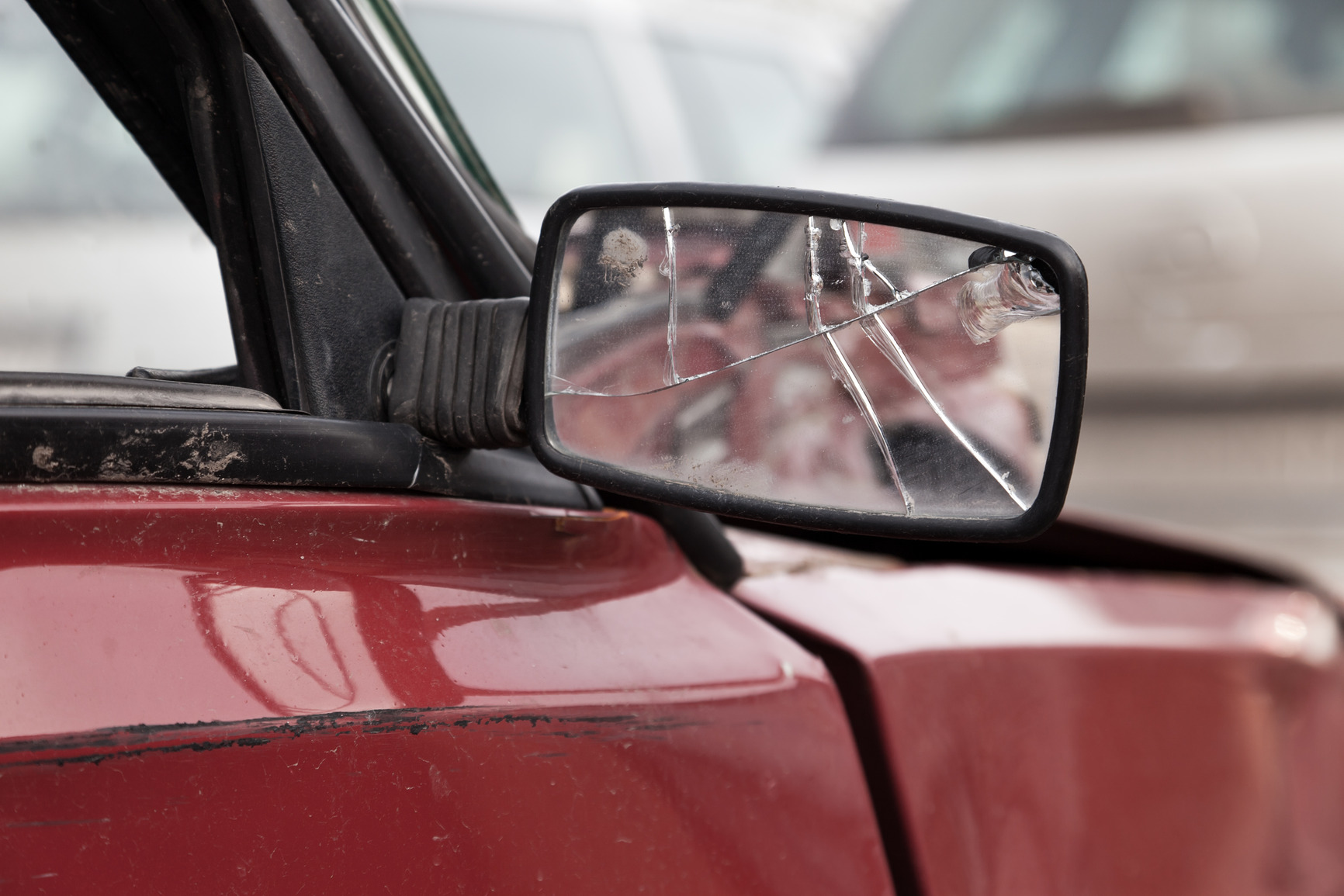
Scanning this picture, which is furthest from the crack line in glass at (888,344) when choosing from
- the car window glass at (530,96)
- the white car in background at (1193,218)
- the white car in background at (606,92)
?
the car window glass at (530,96)

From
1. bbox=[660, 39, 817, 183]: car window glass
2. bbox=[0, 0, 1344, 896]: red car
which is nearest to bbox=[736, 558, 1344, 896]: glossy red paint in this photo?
bbox=[0, 0, 1344, 896]: red car

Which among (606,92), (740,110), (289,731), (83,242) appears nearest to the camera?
(289,731)

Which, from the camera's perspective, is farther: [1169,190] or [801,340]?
[1169,190]

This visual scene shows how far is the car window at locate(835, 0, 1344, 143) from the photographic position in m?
3.59

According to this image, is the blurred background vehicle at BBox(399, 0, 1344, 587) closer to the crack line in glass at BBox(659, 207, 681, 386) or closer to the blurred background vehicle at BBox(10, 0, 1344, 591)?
the blurred background vehicle at BBox(10, 0, 1344, 591)

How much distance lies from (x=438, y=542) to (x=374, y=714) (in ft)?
0.48

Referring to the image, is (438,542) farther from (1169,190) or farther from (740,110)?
Result: (740,110)

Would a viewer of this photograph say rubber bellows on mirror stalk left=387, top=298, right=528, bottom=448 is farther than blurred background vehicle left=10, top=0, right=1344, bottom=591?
No

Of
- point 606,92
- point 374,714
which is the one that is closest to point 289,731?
point 374,714

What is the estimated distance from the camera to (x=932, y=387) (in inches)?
33.8

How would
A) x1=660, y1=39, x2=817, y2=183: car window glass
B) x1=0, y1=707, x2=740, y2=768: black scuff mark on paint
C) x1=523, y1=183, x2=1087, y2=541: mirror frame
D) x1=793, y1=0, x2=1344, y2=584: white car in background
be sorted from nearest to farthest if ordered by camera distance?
x1=0, y1=707, x2=740, y2=768: black scuff mark on paint < x1=523, y1=183, x2=1087, y2=541: mirror frame < x1=793, y1=0, x2=1344, y2=584: white car in background < x1=660, y1=39, x2=817, y2=183: car window glass

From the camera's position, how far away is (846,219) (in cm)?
78

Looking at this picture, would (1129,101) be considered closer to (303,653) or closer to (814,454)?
(814,454)


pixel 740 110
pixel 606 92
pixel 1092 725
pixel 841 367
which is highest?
pixel 606 92
